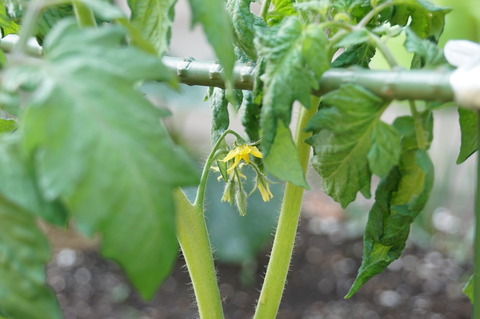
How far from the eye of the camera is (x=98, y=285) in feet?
6.79

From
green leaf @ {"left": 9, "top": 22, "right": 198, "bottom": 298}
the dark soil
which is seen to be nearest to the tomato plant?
green leaf @ {"left": 9, "top": 22, "right": 198, "bottom": 298}

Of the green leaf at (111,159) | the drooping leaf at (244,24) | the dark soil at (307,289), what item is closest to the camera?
the green leaf at (111,159)

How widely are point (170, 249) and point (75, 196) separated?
0.05m

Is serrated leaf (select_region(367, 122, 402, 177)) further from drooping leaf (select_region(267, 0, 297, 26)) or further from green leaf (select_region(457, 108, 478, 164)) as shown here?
drooping leaf (select_region(267, 0, 297, 26))

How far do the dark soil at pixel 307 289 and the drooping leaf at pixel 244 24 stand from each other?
1369 millimetres

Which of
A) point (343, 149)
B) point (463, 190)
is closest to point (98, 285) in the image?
point (463, 190)

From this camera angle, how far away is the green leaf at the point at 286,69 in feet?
1.52

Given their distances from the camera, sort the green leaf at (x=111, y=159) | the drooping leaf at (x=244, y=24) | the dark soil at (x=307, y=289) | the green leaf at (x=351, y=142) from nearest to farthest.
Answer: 1. the green leaf at (x=111, y=159)
2. the green leaf at (x=351, y=142)
3. the drooping leaf at (x=244, y=24)
4. the dark soil at (x=307, y=289)

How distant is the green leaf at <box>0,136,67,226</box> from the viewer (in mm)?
380

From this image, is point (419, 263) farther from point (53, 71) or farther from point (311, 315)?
point (53, 71)

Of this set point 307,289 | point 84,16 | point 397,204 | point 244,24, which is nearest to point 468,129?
point 397,204

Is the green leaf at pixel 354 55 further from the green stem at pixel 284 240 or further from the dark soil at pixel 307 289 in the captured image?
the dark soil at pixel 307 289

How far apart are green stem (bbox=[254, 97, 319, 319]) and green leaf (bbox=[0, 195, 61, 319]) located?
10.0 inches

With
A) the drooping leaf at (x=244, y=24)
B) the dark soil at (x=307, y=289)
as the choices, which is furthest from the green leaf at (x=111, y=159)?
the dark soil at (x=307, y=289)
